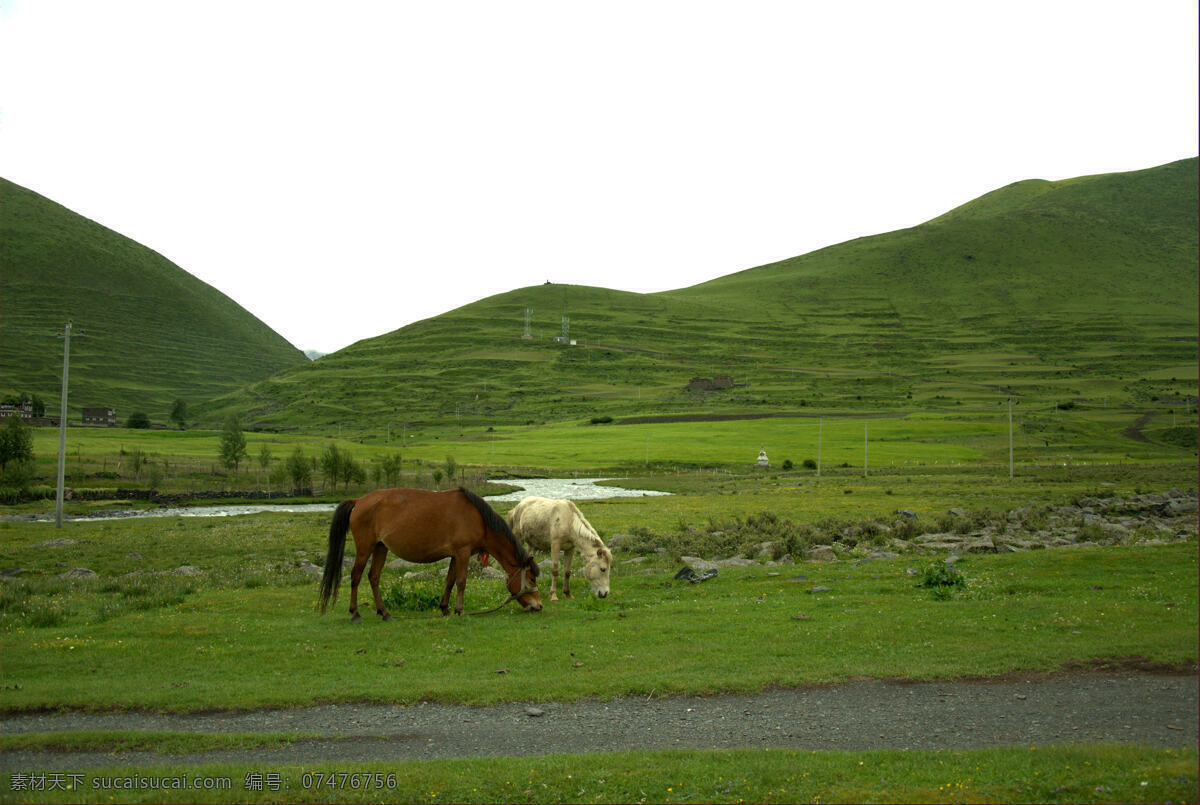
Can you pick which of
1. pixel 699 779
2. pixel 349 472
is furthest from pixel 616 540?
pixel 349 472

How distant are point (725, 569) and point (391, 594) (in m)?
10.3

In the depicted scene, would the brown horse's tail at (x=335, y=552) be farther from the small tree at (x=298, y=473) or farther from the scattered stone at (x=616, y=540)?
the small tree at (x=298, y=473)

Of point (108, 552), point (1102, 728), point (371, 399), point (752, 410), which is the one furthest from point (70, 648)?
point (371, 399)

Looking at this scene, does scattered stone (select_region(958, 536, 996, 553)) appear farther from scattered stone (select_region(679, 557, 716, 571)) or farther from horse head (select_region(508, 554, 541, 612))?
horse head (select_region(508, 554, 541, 612))

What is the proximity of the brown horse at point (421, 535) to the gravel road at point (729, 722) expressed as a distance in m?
5.15

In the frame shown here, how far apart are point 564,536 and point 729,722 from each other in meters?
9.61

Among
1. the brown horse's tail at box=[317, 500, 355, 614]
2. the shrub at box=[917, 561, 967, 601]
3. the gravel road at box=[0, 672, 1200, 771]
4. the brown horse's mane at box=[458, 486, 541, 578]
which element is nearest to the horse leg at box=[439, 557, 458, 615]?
the brown horse's mane at box=[458, 486, 541, 578]

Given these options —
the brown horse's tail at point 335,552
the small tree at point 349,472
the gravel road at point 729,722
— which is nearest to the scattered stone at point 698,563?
the brown horse's tail at point 335,552

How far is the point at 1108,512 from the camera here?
39.8 m

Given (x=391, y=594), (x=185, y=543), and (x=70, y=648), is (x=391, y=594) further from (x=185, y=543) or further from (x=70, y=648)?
(x=185, y=543)

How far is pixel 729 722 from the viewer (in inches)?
405

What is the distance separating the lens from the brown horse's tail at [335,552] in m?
16.2

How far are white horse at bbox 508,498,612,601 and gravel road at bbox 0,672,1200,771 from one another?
736 cm

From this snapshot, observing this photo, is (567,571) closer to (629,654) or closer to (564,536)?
(564,536)
